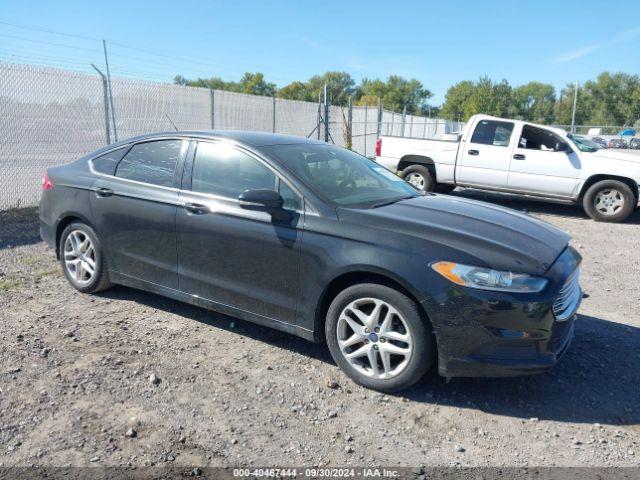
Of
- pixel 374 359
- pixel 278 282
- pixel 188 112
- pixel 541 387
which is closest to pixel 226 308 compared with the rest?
pixel 278 282

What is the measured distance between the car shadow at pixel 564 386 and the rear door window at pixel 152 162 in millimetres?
1323

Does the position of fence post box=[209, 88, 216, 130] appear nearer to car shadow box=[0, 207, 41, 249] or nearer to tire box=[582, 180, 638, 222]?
car shadow box=[0, 207, 41, 249]

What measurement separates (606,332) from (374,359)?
2.32 m

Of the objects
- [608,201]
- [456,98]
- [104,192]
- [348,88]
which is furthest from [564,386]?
[348,88]

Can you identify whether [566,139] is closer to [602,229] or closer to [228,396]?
[602,229]

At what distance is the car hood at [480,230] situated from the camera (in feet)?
10.8

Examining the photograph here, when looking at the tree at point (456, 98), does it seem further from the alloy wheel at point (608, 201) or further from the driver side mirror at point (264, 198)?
the driver side mirror at point (264, 198)

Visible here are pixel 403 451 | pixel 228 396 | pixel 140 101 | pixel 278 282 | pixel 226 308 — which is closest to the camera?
pixel 403 451

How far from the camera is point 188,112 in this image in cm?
1261

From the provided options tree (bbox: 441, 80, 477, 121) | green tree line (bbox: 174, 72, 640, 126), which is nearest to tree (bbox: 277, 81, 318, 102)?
green tree line (bbox: 174, 72, 640, 126)

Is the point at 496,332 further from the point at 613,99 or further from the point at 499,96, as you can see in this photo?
the point at 613,99

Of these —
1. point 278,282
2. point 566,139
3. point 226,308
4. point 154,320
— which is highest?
point 566,139

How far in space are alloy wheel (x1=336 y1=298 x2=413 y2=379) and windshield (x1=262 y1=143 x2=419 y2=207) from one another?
79 centimetres

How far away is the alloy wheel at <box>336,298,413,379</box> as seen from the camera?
3.39 meters
